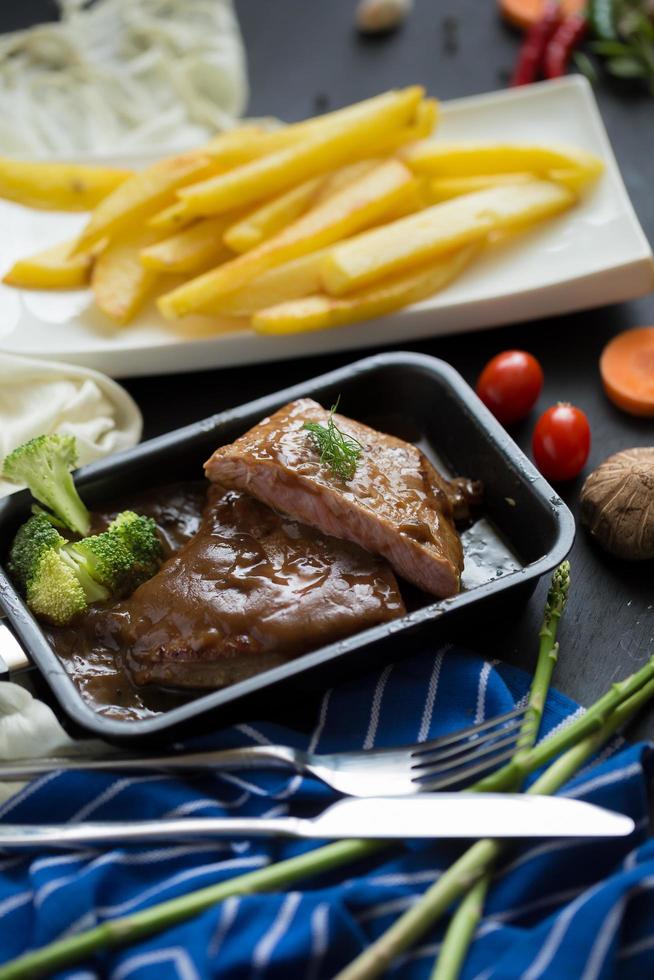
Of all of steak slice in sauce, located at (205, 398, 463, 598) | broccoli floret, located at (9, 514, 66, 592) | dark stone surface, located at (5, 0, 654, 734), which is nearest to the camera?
steak slice in sauce, located at (205, 398, 463, 598)

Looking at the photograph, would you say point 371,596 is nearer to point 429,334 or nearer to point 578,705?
point 578,705

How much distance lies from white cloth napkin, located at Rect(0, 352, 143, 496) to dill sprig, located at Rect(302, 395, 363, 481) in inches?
42.8

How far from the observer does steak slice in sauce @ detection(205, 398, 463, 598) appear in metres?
3.44

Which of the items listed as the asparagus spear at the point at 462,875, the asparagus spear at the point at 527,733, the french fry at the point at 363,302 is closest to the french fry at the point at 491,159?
the french fry at the point at 363,302

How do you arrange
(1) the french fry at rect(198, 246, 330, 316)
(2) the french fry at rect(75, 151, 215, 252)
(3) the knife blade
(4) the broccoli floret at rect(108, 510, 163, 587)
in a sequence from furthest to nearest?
(2) the french fry at rect(75, 151, 215, 252)
(1) the french fry at rect(198, 246, 330, 316)
(4) the broccoli floret at rect(108, 510, 163, 587)
(3) the knife blade

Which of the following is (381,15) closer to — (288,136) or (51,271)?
(288,136)

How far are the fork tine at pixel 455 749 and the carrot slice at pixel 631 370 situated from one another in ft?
6.16

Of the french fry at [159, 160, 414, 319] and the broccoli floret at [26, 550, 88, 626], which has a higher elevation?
the french fry at [159, 160, 414, 319]

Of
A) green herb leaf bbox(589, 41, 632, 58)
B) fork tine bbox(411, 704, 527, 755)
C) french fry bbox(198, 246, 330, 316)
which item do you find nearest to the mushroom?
fork tine bbox(411, 704, 527, 755)

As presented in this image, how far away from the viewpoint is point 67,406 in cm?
432

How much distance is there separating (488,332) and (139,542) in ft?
7.08

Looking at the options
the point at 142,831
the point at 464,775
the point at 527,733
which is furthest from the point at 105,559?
the point at 527,733

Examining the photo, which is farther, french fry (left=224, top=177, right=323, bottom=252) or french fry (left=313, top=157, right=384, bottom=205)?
french fry (left=313, top=157, right=384, bottom=205)

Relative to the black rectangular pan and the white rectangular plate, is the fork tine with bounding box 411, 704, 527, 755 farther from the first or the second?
the white rectangular plate
